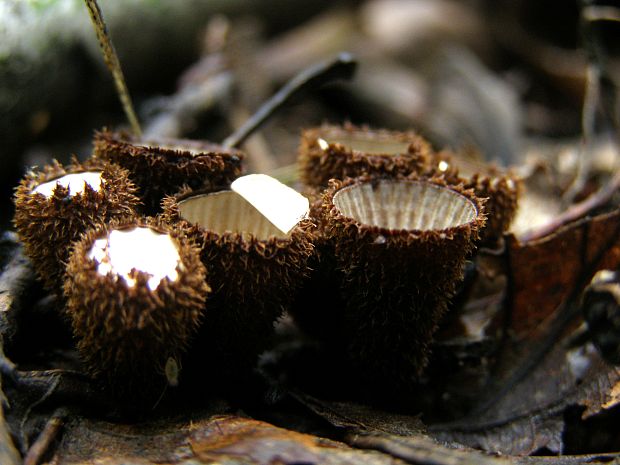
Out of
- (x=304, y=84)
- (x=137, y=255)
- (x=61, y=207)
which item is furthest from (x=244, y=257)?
(x=304, y=84)

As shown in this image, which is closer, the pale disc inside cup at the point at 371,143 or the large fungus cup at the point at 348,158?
the large fungus cup at the point at 348,158

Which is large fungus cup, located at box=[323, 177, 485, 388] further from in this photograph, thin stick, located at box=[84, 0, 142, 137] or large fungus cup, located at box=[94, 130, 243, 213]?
thin stick, located at box=[84, 0, 142, 137]

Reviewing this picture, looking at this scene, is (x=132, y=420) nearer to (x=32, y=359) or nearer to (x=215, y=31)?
(x=32, y=359)

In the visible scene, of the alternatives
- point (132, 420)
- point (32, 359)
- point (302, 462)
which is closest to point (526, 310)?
point (302, 462)

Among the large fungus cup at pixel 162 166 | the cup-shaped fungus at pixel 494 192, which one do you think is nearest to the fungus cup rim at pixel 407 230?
the cup-shaped fungus at pixel 494 192

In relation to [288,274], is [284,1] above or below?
above

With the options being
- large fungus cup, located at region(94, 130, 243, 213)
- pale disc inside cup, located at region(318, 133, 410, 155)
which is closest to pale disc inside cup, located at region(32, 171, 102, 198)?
large fungus cup, located at region(94, 130, 243, 213)

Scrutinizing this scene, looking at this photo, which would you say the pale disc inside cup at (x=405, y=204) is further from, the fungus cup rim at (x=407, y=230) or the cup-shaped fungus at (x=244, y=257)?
the cup-shaped fungus at (x=244, y=257)
